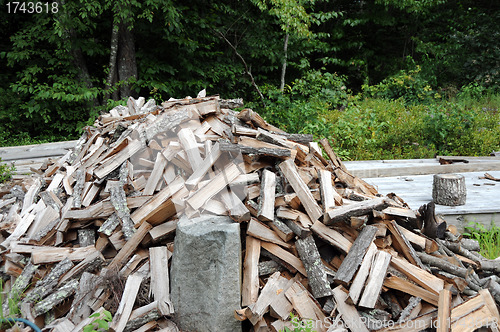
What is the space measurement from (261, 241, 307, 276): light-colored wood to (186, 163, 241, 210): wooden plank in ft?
1.69

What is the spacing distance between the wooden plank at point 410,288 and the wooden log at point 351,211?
477 mm

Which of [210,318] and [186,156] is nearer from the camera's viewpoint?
[210,318]

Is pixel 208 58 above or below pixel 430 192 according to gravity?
above

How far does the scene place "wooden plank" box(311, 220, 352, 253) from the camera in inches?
101

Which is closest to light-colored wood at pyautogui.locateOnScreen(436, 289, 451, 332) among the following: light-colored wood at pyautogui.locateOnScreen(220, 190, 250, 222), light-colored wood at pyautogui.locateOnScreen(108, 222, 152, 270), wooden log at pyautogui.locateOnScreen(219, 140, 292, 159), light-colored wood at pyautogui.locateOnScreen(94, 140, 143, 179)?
light-colored wood at pyautogui.locateOnScreen(220, 190, 250, 222)

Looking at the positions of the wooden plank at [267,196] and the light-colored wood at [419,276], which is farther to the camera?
the wooden plank at [267,196]

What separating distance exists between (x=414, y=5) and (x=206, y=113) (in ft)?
36.1

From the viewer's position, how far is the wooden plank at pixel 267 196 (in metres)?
2.54

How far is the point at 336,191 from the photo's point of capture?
312cm

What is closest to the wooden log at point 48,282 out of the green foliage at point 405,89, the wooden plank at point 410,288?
the wooden plank at point 410,288

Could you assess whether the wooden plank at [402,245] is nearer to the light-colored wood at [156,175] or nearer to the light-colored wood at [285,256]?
the light-colored wood at [285,256]

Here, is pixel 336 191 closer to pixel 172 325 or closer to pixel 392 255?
pixel 392 255

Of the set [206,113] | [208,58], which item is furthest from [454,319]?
[208,58]

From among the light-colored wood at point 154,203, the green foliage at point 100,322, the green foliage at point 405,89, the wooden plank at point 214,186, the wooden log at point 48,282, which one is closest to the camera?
the green foliage at point 100,322
